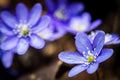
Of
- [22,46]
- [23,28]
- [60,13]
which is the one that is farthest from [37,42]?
[60,13]

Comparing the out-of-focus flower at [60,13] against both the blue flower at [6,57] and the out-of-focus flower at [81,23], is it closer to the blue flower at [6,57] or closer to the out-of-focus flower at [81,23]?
the out-of-focus flower at [81,23]

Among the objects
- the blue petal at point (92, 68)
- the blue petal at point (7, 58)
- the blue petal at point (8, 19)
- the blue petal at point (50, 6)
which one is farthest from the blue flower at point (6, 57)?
the blue petal at point (92, 68)

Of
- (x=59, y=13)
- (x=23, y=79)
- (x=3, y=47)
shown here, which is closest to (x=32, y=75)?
(x=23, y=79)

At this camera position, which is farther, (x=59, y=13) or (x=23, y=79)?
(x=59, y=13)

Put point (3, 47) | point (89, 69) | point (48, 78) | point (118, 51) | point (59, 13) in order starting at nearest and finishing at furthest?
point (89, 69) < point (3, 47) < point (48, 78) < point (118, 51) < point (59, 13)

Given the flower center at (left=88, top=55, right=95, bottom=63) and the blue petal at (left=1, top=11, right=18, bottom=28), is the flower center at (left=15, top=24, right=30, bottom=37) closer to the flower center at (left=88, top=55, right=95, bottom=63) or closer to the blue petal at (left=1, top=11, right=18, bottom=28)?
the blue petal at (left=1, top=11, right=18, bottom=28)

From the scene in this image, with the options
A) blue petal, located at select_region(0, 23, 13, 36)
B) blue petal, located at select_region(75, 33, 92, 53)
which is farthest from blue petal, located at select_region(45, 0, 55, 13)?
blue petal, located at select_region(75, 33, 92, 53)

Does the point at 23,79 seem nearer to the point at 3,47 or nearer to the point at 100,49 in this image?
the point at 3,47
